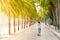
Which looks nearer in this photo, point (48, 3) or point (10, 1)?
point (10, 1)

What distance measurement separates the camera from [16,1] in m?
23.5

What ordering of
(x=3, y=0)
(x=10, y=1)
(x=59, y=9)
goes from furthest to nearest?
(x=59, y=9) < (x=10, y=1) < (x=3, y=0)

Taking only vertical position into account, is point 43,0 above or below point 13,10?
above

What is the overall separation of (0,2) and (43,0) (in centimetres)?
3408

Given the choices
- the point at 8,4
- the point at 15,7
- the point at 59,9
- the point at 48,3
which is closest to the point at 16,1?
the point at 15,7

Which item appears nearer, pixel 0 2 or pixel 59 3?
pixel 0 2

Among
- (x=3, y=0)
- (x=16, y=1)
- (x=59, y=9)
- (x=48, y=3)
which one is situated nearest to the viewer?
(x=3, y=0)

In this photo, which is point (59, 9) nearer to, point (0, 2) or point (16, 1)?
point (16, 1)

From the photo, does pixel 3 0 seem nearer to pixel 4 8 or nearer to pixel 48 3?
pixel 4 8

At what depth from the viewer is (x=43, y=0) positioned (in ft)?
177

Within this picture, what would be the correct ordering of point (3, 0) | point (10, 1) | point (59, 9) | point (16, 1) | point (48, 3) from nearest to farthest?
→ point (3, 0)
point (10, 1)
point (16, 1)
point (59, 9)
point (48, 3)

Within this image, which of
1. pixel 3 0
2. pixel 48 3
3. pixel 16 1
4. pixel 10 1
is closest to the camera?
pixel 3 0

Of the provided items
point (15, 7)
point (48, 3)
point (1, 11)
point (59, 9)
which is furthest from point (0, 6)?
point (48, 3)

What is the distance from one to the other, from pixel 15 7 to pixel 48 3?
29.3m
